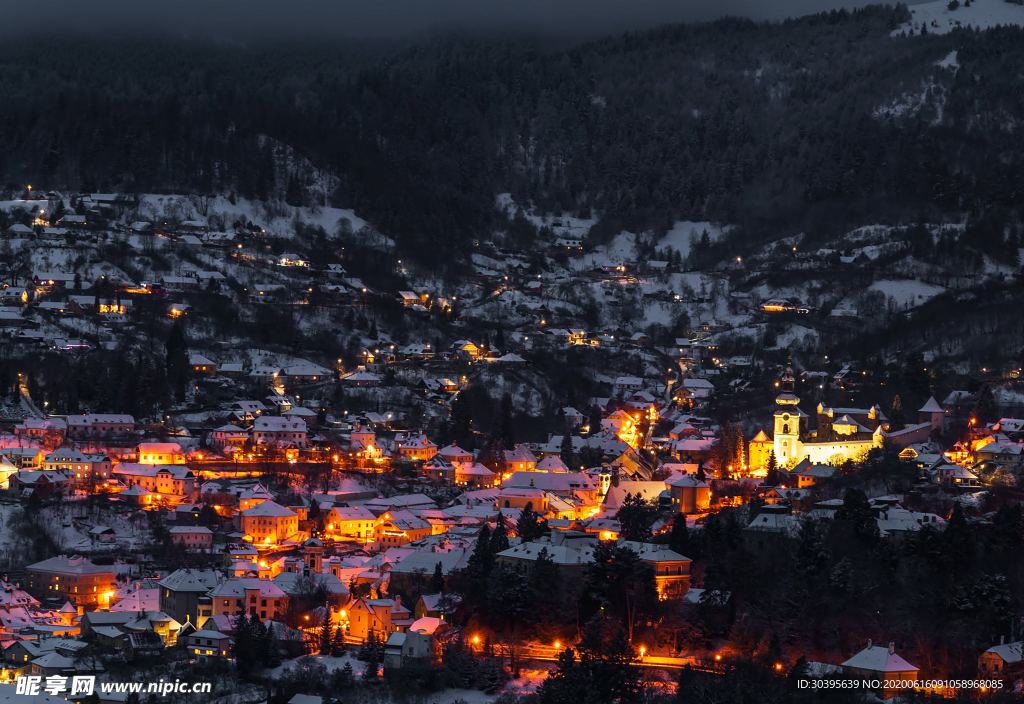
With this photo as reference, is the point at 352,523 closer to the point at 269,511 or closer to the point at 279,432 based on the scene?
the point at 269,511

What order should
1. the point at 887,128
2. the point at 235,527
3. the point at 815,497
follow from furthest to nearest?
the point at 887,128, the point at 235,527, the point at 815,497

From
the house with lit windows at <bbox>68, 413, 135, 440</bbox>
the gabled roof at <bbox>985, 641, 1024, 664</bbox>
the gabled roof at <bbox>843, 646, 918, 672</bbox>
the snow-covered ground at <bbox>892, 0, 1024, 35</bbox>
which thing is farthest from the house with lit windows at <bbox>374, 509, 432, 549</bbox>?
the snow-covered ground at <bbox>892, 0, 1024, 35</bbox>

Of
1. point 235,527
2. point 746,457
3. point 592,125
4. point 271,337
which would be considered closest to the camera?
point 235,527

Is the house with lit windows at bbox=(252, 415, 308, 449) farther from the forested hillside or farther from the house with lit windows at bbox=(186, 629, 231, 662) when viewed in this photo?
the forested hillside

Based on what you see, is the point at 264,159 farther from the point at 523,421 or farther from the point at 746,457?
the point at 746,457

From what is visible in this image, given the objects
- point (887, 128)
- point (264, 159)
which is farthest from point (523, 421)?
point (887, 128)

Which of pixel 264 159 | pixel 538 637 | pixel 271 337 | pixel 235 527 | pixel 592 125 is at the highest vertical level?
pixel 592 125
